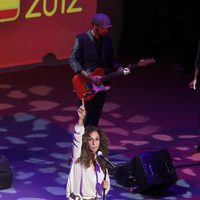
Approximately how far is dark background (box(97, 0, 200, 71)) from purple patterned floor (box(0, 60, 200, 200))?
10.5 inches

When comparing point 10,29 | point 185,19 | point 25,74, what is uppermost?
point 10,29

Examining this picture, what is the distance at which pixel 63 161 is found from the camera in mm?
8367

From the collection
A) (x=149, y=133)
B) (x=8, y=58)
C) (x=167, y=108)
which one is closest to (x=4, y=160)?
(x=8, y=58)

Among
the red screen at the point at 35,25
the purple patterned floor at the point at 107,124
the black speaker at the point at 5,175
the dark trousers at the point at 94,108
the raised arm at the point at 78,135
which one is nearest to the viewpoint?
the raised arm at the point at 78,135

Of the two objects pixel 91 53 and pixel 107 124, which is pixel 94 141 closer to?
pixel 91 53

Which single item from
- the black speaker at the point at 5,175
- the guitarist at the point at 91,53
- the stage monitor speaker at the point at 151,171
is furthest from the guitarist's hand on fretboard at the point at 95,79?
the black speaker at the point at 5,175

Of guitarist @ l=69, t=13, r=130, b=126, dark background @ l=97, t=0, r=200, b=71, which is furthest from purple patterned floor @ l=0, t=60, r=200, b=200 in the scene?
guitarist @ l=69, t=13, r=130, b=126

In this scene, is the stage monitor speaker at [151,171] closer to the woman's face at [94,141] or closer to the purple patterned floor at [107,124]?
the purple patterned floor at [107,124]

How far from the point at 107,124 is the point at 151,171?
2.11 m

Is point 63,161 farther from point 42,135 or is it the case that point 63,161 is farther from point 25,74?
point 25,74

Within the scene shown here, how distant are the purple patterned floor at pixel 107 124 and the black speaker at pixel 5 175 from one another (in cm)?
6

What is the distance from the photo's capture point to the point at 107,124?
31.6 feet

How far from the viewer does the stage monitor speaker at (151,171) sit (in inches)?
297

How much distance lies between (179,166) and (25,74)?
365 cm
